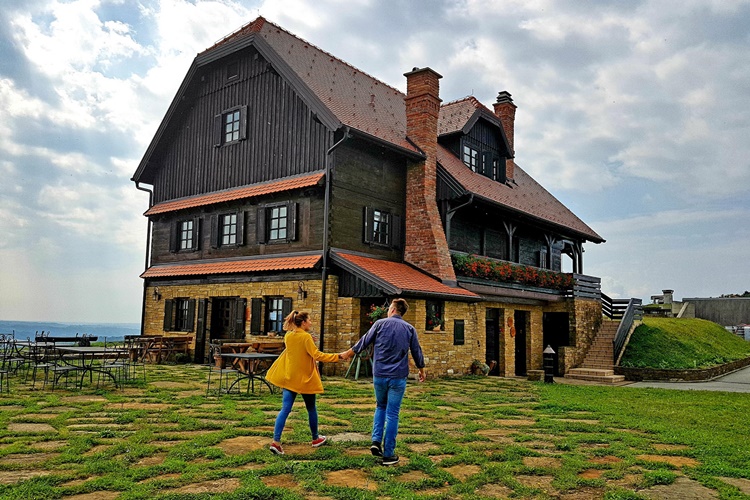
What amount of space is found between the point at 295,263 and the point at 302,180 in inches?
95.4

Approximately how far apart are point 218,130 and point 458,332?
35.2 feet

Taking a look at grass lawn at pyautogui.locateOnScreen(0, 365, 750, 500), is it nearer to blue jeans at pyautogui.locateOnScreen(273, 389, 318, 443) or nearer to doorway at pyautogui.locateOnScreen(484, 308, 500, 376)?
blue jeans at pyautogui.locateOnScreen(273, 389, 318, 443)

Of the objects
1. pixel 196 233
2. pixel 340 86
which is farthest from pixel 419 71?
pixel 196 233

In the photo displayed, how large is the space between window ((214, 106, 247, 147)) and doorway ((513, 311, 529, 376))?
12416 millimetres

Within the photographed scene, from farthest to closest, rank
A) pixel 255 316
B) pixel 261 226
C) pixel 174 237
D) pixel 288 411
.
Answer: pixel 174 237, pixel 261 226, pixel 255 316, pixel 288 411

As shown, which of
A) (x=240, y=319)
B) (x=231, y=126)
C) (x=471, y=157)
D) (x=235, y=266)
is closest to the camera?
(x=240, y=319)

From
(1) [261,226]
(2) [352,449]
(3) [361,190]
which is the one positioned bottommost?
(2) [352,449]

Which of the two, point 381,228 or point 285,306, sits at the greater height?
point 381,228

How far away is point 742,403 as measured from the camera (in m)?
12.4

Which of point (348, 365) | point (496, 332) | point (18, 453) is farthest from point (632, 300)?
point (18, 453)

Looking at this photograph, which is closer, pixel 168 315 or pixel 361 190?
pixel 361 190

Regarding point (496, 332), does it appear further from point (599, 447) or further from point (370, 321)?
point (599, 447)

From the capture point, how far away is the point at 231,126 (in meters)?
20.6

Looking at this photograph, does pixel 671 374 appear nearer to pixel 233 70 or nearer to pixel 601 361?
pixel 601 361
